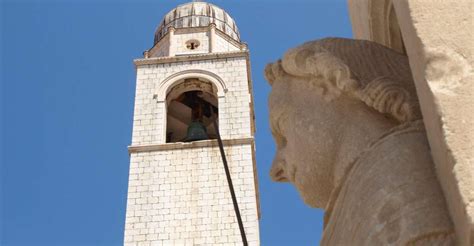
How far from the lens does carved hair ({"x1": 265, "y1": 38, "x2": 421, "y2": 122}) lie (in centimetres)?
146

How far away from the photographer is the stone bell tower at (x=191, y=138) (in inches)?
542

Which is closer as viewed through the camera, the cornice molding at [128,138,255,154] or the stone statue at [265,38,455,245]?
the stone statue at [265,38,455,245]

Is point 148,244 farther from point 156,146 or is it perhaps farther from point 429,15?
point 429,15

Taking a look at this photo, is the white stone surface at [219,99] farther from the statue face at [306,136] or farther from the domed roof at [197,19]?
the statue face at [306,136]

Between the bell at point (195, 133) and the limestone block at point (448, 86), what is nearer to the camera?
the limestone block at point (448, 86)

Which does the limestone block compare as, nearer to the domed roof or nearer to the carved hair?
the carved hair

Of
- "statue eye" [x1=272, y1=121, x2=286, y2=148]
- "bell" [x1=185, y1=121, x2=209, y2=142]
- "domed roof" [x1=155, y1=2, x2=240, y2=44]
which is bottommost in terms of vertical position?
"statue eye" [x1=272, y1=121, x2=286, y2=148]

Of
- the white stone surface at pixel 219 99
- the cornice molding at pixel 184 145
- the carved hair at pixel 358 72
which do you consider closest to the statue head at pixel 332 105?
the carved hair at pixel 358 72

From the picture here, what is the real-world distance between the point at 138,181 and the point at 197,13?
18.0 ft

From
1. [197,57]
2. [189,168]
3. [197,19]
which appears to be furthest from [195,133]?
[197,19]

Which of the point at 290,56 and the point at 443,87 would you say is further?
the point at 290,56

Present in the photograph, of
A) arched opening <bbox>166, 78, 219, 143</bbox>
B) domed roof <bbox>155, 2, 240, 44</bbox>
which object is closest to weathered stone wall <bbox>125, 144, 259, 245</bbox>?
arched opening <bbox>166, 78, 219, 143</bbox>

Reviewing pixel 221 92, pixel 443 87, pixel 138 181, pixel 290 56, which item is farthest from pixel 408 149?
pixel 221 92

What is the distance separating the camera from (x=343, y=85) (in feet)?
4.98
